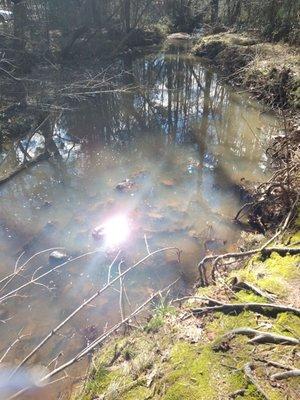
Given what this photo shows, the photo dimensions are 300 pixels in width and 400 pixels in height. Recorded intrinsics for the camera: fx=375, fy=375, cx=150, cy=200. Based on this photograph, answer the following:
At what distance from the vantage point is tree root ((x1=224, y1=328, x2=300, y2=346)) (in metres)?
2.69

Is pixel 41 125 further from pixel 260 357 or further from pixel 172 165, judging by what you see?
pixel 260 357

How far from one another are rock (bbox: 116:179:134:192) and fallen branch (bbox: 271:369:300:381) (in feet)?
17.3

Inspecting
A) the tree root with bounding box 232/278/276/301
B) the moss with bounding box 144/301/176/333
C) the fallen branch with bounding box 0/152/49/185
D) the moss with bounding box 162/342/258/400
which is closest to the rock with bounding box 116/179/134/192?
the fallen branch with bounding box 0/152/49/185

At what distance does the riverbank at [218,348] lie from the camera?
2.52 metres

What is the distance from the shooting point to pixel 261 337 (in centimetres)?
278

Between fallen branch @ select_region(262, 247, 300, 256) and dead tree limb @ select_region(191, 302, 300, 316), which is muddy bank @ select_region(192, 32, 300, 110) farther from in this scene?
dead tree limb @ select_region(191, 302, 300, 316)

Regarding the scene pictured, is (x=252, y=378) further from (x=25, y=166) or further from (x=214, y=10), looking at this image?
(x=214, y=10)

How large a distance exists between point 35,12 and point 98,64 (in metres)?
4.19

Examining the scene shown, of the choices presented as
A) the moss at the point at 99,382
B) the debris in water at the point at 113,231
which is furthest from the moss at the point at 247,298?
the debris in water at the point at 113,231

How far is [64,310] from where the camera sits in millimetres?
4785

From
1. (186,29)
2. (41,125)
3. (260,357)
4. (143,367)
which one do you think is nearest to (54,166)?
(41,125)

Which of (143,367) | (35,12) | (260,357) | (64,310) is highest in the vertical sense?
(35,12)

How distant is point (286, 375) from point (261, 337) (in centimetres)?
38

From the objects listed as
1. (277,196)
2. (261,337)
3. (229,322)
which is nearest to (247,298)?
(229,322)
